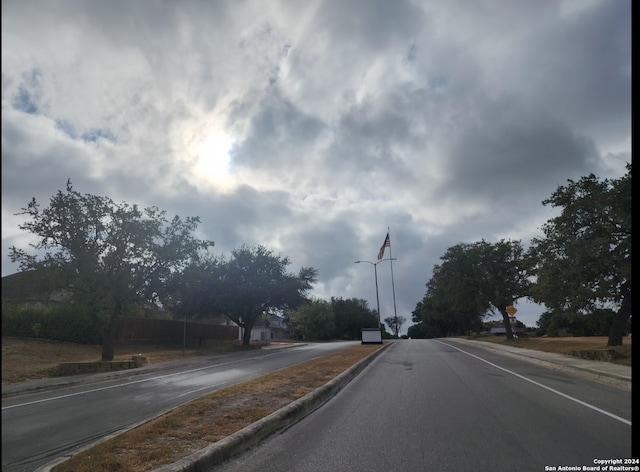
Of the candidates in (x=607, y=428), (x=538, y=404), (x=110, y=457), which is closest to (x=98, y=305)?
(x=110, y=457)

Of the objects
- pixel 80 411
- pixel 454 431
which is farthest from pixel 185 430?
pixel 80 411

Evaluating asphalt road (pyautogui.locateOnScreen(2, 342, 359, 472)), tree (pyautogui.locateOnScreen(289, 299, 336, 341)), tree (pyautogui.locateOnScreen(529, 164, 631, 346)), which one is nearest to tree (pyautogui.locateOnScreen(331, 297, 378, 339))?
tree (pyautogui.locateOnScreen(289, 299, 336, 341))

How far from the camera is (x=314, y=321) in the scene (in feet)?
272

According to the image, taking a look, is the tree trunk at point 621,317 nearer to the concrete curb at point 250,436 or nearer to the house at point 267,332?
the concrete curb at point 250,436

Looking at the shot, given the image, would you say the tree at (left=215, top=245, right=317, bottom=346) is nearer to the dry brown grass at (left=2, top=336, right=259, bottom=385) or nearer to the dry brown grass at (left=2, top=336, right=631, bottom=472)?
the dry brown grass at (left=2, top=336, right=259, bottom=385)

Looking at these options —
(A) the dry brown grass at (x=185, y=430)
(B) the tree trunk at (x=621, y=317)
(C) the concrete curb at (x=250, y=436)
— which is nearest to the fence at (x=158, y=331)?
(A) the dry brown grass at (x=185, y=430)

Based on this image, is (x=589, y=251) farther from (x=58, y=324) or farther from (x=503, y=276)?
(x=58, y=324)

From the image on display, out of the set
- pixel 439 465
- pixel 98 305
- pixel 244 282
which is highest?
pixel 244 282

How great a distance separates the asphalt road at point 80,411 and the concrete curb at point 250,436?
6.66ft

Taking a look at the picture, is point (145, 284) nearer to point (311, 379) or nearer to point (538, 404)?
point (311, 379)

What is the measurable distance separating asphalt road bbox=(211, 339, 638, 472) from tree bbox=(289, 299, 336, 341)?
70.3 metres

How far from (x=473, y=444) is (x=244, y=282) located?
37.2 metres

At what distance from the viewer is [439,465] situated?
5.87 metres

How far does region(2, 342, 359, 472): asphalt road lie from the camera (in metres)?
7.16
